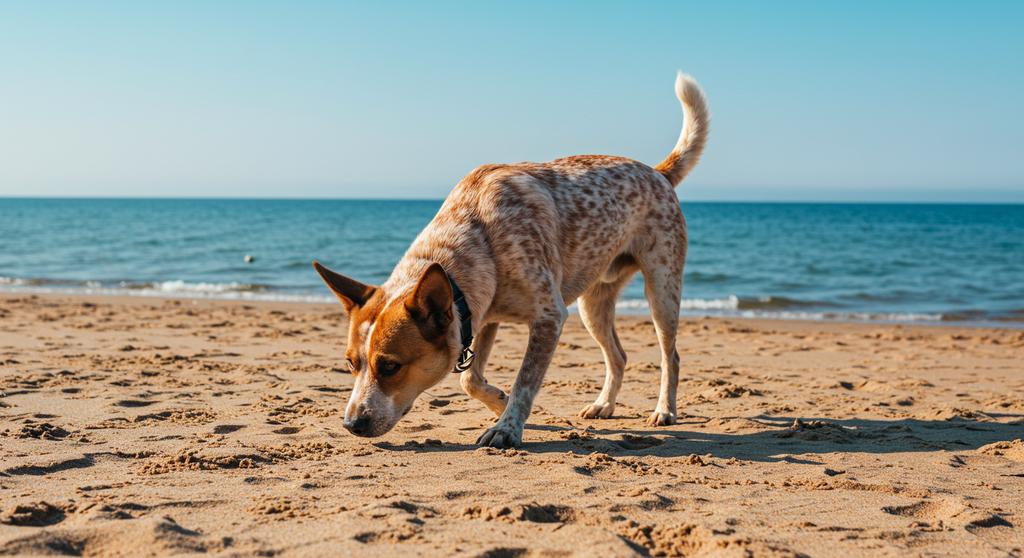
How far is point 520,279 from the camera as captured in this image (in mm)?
5039

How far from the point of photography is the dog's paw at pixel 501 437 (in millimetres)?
4758

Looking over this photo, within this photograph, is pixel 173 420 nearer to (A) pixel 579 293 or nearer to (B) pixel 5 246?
(A) pixel 579 293

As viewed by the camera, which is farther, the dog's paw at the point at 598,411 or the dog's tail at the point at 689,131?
the dog's tail at the point at 689,131

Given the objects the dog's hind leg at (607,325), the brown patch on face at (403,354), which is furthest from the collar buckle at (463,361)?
the dog's hind leg at (607,325)

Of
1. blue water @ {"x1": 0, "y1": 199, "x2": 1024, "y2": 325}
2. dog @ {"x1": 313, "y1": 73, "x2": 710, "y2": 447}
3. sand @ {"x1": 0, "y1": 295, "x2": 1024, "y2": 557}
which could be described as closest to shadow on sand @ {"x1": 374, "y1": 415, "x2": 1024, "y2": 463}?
sand @ {"x1": 0, "y1": 295, "x2": 1024, "y2": 557}

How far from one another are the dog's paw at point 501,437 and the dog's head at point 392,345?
1.71 feet

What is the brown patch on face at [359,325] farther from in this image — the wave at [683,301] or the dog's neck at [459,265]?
the wave at [683,301]

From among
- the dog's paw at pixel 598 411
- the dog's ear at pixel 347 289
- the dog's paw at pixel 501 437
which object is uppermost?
the dog's ear at pixel 347 289

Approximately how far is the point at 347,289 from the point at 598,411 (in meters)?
2.21

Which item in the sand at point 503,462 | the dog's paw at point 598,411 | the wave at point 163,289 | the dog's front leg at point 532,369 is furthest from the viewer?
the wave at point 163,289

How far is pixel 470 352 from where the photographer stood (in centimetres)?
487

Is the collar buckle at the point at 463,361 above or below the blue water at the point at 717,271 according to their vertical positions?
above

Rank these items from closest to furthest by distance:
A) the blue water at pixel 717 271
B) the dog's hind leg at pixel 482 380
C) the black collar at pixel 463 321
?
the black collar at pixel 463 321
the dog's hind leg at pixel 482 380
the blue water at pixel 717 271

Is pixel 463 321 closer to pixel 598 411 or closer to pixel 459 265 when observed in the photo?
pixel 459 265
